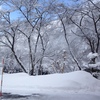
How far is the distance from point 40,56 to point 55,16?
14.8 ft

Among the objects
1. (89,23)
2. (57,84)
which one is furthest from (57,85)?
(89,23)

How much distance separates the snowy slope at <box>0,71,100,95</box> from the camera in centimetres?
1026

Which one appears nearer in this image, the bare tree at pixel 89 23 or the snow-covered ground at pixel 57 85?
the snow-covered ground at pixel 57 85

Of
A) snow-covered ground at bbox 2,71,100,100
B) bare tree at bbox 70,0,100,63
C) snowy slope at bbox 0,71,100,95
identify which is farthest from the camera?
bare tree at bbox 70,0,100,63

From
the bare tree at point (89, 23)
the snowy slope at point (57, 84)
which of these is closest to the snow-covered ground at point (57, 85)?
the snowy slope at point (57, 84)

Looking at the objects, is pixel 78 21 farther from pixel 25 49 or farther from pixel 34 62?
pixel 25 49

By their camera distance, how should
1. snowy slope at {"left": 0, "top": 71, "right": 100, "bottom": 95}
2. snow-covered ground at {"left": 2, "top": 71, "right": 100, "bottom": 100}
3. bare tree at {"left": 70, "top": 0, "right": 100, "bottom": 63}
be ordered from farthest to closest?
bare tree at {"left": 70, "top": 0, "right": 100, "bottom": 63} < snowy slope at {"left": 0, "top": 71, "right": 100, "bottom": 95} < snow-covered ground at {"left": 2, "top": 71, "right": 100, "bottom": 100}

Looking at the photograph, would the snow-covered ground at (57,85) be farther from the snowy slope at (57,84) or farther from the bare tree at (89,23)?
the bare tree at (89,23)

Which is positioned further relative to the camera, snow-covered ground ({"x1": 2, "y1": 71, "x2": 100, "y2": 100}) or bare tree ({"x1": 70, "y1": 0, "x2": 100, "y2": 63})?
bare tree ({"x1": 70, "y1": 0, "x2": 100, "y2": 63})

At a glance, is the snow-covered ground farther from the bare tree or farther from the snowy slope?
the bare tree

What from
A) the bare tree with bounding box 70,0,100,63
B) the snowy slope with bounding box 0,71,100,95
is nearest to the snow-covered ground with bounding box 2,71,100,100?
the snowy slope with bounding box 0,71,100,95

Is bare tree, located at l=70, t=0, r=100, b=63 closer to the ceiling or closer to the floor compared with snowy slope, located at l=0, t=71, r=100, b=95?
closer to the ceiling

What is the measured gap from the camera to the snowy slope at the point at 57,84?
1026 centimetres

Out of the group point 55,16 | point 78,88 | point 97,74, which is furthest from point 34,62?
point 78,88
